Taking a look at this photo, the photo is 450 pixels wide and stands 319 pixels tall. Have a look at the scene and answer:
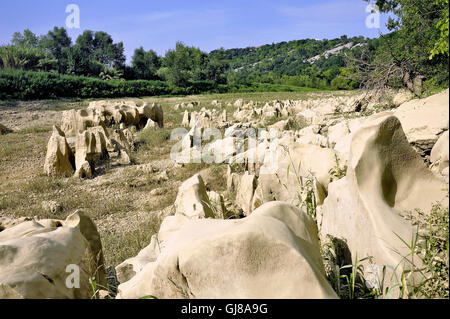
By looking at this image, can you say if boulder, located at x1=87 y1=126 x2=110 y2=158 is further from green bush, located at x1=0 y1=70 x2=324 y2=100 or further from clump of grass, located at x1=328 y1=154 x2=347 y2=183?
green bush, located at x1=0 y1=70 x2=324 y2=100

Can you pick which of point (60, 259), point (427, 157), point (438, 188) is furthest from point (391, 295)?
point (60, 259)

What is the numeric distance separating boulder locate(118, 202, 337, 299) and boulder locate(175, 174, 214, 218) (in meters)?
1.57

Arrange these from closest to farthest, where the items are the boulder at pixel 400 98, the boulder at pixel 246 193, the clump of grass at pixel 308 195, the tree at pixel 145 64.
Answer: the clump of grass at pixel 308 195, the boulder at pixel 246 193, the boulder at pixel 400 98, the tree at pixel 145 64

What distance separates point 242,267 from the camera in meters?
1.32

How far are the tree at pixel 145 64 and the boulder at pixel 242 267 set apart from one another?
141 ft

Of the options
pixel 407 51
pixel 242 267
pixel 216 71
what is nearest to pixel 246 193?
pixel 242 267

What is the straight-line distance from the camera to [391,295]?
1.55 m

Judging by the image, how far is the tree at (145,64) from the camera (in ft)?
143

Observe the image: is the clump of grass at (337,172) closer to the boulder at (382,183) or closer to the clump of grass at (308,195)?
the clump of grass at (308,195)

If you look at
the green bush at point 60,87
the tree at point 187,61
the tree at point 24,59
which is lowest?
the green bush at point 60,87

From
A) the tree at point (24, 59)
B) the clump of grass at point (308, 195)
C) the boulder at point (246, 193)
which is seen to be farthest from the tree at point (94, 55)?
the clump of grass at point (308, 195)

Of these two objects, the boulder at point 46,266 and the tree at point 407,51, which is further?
the tree at point 407,51
